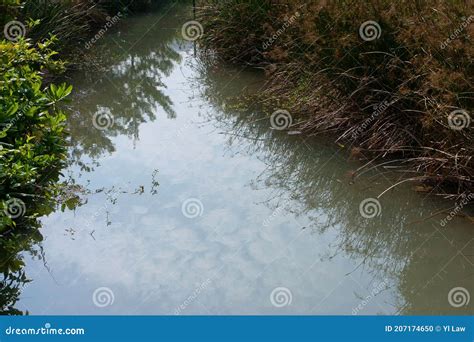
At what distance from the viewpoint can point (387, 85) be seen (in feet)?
15.2

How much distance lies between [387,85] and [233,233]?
177 centimetres

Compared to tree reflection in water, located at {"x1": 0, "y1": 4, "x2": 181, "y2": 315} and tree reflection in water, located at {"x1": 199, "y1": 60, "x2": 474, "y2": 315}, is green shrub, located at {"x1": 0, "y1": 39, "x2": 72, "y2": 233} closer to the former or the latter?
tree reflection in water, located at {"x1": 0, "y1": 4, "x2": 181, "y2": 315}

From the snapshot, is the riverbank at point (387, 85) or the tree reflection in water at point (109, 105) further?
the riverbank at point (387, 85)

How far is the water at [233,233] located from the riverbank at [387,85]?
0.62 feet

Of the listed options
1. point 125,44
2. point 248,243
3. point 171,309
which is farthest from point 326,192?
point 125,44

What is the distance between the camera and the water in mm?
3180

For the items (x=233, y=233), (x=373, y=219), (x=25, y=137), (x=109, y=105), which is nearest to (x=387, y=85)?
(x=373, y=219)

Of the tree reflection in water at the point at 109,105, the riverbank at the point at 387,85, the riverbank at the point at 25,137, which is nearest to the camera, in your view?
the tree reflection in water at the point at 109,105

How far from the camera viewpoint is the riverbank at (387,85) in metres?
3.90

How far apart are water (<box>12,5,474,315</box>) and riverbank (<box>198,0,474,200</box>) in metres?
0.19

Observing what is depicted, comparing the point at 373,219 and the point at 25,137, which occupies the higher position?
the point at 25,137

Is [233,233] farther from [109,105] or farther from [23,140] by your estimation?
[109,105]

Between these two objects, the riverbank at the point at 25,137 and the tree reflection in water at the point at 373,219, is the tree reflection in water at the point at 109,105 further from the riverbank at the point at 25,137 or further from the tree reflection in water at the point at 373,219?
the tree reflection in water at the point at 373,219

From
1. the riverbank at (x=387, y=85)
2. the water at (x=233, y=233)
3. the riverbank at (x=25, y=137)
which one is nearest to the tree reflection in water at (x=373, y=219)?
the water at (x=233, y=233)
